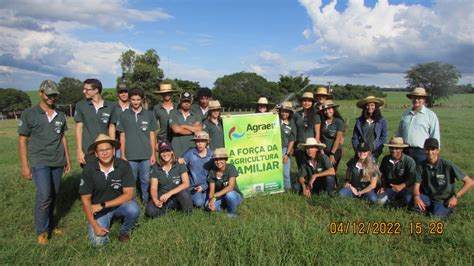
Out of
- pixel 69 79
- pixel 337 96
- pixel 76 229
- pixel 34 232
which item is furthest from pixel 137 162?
pixel 69 79

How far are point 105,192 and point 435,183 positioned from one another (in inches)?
209

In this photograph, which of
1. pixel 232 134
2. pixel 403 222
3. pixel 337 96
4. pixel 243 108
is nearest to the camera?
pixel 403 222

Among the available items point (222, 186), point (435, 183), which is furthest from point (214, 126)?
point (435, 183)

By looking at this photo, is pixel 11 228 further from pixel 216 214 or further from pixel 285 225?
pixel 285 225

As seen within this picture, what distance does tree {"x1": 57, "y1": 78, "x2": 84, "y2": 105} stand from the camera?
91688mm

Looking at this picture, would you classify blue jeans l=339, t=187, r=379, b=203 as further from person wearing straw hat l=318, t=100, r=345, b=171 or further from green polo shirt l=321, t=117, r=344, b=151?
green polo shirt l=321, t=117, r=344, b=151

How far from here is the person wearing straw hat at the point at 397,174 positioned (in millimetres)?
6465

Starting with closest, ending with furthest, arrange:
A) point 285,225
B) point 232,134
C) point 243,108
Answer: point 285,225
point 232,134
point 243,108

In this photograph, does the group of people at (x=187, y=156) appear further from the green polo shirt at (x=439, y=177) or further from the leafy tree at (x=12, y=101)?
the leafy tree at (x=12, y=101)

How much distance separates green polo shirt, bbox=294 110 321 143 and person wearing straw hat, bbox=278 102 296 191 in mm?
153

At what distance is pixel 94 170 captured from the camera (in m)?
5.00

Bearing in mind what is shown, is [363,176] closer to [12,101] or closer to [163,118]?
[163,118]

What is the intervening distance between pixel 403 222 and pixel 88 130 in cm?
531
